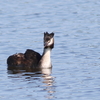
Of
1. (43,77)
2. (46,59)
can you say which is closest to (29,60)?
(46,59)

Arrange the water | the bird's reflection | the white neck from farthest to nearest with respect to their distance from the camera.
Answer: the white neck
the bird's reflection
the water

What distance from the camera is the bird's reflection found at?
14.7 m

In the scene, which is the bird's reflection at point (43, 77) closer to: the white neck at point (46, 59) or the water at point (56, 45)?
the water at point (56, 45)

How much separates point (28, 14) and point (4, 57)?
38.0ft

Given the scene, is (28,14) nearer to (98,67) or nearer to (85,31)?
(85,31)

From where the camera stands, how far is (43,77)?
16703 mm

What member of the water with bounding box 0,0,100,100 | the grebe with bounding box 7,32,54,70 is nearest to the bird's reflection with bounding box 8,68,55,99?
the water with bounding box 0,0,100,100

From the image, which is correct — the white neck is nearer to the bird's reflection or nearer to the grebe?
the grebe

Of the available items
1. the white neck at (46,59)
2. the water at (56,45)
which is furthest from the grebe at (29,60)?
the water at (56,45)

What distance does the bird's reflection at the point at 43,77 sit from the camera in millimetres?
14715

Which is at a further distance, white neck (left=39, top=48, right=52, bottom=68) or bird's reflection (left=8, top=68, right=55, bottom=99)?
white neck (left=39, top=48, right=52, bottom=68)

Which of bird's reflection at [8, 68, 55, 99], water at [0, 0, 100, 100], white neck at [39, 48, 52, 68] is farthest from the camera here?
white neck at [39, 48, 52, 68]

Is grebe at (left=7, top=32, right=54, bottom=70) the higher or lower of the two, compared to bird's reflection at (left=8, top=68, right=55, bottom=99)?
higher

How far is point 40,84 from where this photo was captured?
50.8 ft
